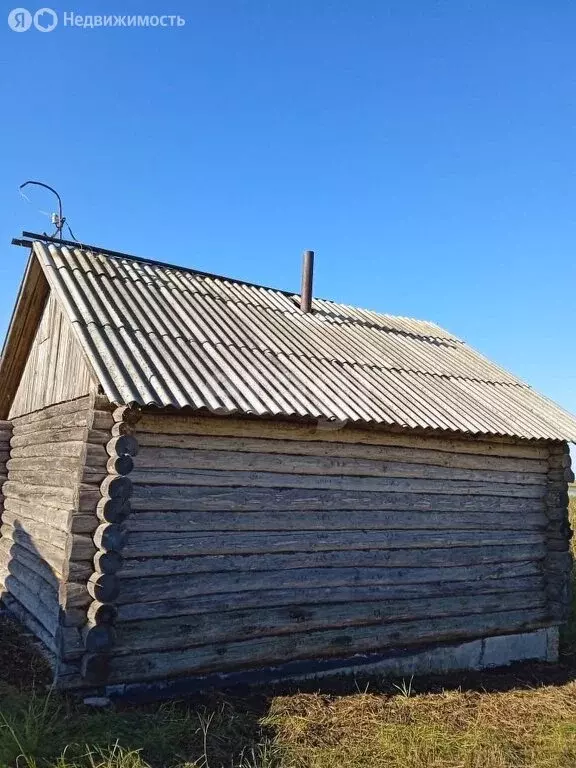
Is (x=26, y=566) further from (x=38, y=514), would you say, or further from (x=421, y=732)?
(x=421, y=732)

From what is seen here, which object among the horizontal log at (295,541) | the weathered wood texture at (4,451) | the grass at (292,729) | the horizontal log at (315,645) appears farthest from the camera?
the weathered wood texture at (4,451)

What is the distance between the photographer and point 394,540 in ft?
24.8

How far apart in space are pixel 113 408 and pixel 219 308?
9.37 feet

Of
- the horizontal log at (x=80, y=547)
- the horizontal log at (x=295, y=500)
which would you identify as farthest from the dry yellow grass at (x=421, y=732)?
the horizontal log at (x=80, y=547)

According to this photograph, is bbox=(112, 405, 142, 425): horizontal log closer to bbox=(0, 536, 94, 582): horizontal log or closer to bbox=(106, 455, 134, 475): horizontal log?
bbox=(106, 455, 134, 475): horizontal log

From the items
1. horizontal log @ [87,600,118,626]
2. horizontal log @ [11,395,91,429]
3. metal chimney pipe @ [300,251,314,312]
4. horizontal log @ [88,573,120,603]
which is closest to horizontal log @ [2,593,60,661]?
horizontal log @ [87,600,118,626]

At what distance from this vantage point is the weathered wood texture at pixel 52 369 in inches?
284

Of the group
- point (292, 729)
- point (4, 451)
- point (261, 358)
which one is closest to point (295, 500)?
point (261, 358)

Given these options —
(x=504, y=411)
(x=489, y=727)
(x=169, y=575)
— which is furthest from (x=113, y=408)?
(x=504, y=411)

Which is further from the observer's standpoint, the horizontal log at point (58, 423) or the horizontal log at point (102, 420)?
the horizontal log at point (58, 423)

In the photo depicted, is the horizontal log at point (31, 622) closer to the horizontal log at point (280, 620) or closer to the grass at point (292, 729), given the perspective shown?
the grass at point (292, 729)

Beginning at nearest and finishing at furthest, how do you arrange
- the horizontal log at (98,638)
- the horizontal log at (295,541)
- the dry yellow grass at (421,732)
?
the dry yellow grass at (421,732) → the horizontal log at (98,638) → the horizontal log at (295,541)

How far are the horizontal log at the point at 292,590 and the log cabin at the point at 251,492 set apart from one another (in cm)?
2

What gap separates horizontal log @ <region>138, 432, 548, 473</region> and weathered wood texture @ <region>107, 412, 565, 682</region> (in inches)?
0.6
